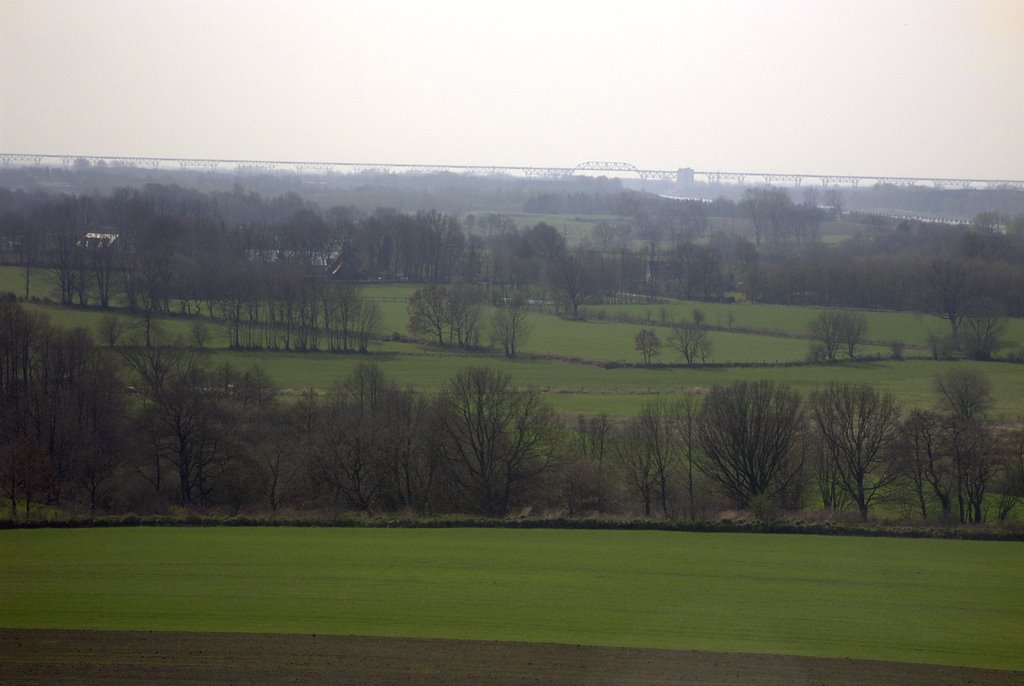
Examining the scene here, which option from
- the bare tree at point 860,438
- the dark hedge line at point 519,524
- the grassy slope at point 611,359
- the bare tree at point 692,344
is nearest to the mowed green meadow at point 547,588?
the dark hedge line at point 519,524

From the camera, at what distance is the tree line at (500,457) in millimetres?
15977

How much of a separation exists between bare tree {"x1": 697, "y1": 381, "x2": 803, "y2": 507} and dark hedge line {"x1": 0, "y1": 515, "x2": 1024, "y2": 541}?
Result: 2.79 m

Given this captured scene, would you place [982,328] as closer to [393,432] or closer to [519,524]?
[393,432]

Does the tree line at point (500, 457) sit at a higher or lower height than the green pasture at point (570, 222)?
lower

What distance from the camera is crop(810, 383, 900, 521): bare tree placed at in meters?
16.5

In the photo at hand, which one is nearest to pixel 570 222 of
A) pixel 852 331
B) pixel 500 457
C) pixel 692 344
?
pixel 852 331

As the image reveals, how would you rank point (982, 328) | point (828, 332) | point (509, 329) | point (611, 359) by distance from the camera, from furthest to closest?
1. point (509, 329)
2. point (982, 328)
3. point (828, 332)
4. point (611, 359)

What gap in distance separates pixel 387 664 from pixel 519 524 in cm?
593

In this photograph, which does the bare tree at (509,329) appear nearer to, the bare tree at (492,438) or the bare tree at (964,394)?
the bare tree at (492,438)

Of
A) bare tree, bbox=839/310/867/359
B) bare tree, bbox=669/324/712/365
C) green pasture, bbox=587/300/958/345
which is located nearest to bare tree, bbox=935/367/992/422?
bare tree, bbox=839/310/867/359

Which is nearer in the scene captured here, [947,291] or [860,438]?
[860,438]

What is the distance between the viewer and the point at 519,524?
1370cm

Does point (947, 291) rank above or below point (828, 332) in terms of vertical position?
above

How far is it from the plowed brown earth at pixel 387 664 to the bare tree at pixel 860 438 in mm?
8730
